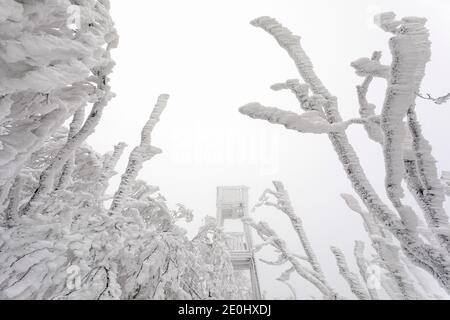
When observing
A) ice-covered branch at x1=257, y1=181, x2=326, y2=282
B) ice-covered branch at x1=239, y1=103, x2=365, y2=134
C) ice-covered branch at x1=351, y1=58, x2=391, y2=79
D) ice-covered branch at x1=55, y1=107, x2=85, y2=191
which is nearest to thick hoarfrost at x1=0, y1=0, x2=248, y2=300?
ice-covered branch at x1=55, y1=107, x2=85, y2=191

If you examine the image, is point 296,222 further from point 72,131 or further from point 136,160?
point 72,131

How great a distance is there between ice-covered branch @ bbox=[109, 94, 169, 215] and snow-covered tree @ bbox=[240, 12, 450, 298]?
187cm

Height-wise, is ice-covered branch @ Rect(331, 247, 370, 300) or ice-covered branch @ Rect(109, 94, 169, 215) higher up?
ice-covered branch @ Rect(109, 94, 169, 215)

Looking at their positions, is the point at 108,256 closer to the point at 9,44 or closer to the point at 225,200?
the point at 9,44

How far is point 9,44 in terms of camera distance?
1.21 m

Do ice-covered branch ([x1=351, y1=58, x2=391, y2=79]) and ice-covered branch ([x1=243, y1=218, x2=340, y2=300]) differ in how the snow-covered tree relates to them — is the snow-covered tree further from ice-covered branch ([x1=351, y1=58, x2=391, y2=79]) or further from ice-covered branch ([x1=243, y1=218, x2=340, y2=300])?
ice-covered branch ([x1=243, y1=218, x2=340, y2=300])

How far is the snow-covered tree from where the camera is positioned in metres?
1.38

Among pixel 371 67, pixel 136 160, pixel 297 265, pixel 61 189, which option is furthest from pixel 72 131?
pixel 297 265

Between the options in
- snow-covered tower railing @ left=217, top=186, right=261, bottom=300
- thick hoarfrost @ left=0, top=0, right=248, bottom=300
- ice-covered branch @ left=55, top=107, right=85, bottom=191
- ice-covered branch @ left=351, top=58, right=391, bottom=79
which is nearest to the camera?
thick hoarfrost @ left=0, top=0, right=248, bottom=300

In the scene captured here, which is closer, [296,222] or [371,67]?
[371,67]

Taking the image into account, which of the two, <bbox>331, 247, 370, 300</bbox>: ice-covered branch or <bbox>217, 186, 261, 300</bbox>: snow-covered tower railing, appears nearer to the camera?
<bbox>331, 247, 370, 300</bbox>: ice-covered branch

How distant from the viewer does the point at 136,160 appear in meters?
3.28

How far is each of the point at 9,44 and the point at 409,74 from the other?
2005 millimetres

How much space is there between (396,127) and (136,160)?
278 centimetres
